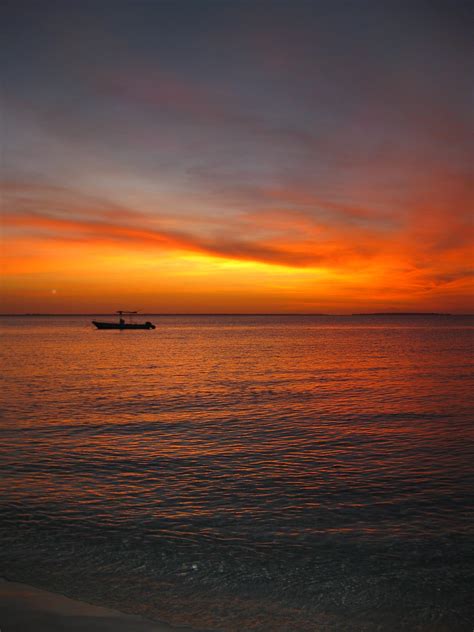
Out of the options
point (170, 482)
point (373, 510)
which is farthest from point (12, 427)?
point (373, 510)

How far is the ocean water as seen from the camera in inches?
339

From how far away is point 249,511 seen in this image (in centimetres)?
1289

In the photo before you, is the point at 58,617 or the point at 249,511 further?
the point at 249,511

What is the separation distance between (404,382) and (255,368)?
652 inches

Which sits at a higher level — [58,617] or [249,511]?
[58,617]

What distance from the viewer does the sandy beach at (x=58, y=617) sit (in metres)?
7.17

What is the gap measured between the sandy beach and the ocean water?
0.39 meters

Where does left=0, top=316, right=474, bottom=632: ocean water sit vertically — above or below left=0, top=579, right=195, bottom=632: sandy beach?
below

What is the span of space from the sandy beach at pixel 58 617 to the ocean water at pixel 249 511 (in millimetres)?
392

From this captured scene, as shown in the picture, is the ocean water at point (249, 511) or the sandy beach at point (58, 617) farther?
the ocean water at point (249, 511)

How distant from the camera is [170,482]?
50.1 ft

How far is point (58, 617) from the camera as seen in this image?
295 inches

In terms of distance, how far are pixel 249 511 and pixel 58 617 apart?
617cm

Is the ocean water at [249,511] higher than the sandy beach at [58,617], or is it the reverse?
the sandy beach at [58,617]
